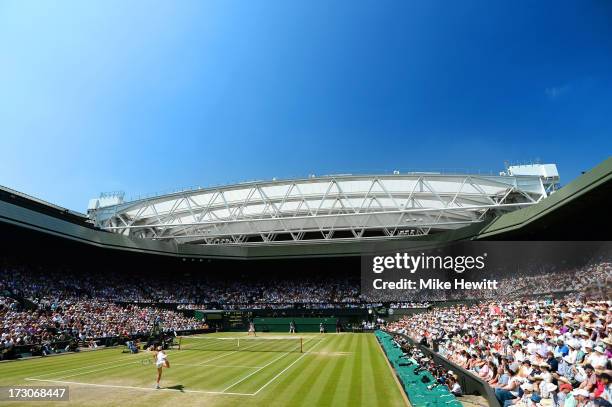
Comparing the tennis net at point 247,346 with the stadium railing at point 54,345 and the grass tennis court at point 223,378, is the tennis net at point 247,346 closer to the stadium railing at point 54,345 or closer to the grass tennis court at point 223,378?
the grass tennis court at point 223,378

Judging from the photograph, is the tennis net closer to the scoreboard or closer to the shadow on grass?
the shadow on grass

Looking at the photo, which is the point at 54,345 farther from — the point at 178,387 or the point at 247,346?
the point at 178,387

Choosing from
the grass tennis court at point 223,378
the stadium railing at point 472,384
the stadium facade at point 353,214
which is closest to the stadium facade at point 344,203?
the stadium facade at point 353,214

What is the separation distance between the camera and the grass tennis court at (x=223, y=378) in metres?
13.6

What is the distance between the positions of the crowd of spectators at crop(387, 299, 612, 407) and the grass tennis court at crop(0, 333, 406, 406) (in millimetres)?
3512

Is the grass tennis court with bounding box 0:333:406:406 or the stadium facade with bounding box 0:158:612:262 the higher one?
the stadium facade with bounding box 0:158:612:262

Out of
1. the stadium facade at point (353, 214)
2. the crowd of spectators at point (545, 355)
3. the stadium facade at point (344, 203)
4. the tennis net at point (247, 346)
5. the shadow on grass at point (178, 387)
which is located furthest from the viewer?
the stadium facade at point (344, 203)

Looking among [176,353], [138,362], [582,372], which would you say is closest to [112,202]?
[176,353]

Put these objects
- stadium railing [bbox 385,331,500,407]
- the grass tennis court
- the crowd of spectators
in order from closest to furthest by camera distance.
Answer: the crowd of spectators < stadium railing [bbox 385,331,500,407] < the grass tennis court

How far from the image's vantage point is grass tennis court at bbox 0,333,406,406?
1356 cm

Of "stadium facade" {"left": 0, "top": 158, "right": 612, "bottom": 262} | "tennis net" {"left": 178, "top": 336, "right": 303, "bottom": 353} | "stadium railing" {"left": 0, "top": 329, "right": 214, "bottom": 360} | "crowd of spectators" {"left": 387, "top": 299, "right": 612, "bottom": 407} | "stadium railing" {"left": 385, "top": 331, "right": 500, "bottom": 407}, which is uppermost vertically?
"stadium facade" {"left": 0, "top": 158, "right": 612, "bottom": 262}

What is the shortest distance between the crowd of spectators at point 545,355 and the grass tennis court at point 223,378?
351 centimetres

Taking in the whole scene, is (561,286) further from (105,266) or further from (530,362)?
(105,266)

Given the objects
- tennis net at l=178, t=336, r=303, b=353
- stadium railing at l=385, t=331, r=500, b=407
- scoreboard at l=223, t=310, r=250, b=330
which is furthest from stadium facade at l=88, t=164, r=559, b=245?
stadium railing at l=385, t=331, r=500, b=407
